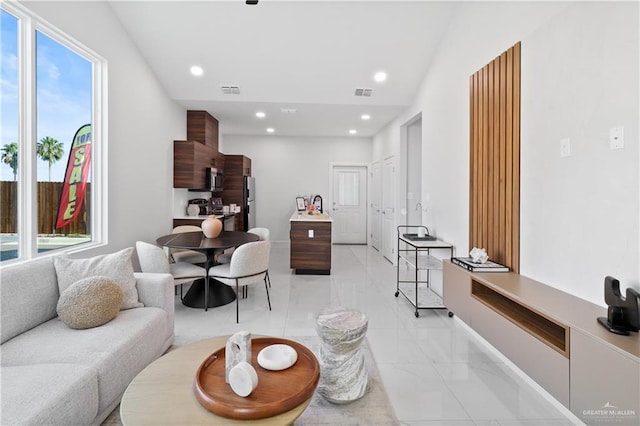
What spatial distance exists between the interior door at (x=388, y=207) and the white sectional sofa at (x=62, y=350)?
4324 mm

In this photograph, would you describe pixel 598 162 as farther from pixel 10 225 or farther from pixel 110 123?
pixel 110 123

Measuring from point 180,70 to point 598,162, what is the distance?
4.61 m

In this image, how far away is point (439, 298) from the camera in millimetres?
3832

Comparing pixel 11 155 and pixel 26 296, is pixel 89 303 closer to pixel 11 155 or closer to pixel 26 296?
pixel 26 296

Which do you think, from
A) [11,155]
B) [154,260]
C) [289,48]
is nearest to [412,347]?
[154,260]

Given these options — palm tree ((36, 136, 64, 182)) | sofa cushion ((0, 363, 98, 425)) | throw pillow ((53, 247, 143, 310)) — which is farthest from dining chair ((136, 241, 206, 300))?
sofa cushion ((0, 363, 98, 425))

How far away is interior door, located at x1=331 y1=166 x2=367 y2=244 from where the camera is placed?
8.10m

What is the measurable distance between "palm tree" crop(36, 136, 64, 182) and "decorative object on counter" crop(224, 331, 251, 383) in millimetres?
2512

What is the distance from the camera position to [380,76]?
445cm

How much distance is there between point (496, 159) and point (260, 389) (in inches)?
101

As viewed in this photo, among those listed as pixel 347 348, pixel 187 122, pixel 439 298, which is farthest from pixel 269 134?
pixel 347 348

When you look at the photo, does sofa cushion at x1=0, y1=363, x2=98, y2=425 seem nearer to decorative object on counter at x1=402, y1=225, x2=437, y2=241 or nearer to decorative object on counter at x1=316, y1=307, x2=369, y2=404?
decorative object on counter at x1=316, y1=307, x2=369, y2=404

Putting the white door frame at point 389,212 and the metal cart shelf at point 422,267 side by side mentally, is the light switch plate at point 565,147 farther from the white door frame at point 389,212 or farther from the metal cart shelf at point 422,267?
the white door frame at point 389,212

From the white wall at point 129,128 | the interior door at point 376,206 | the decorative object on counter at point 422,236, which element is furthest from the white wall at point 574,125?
the interior door at point 376,206
